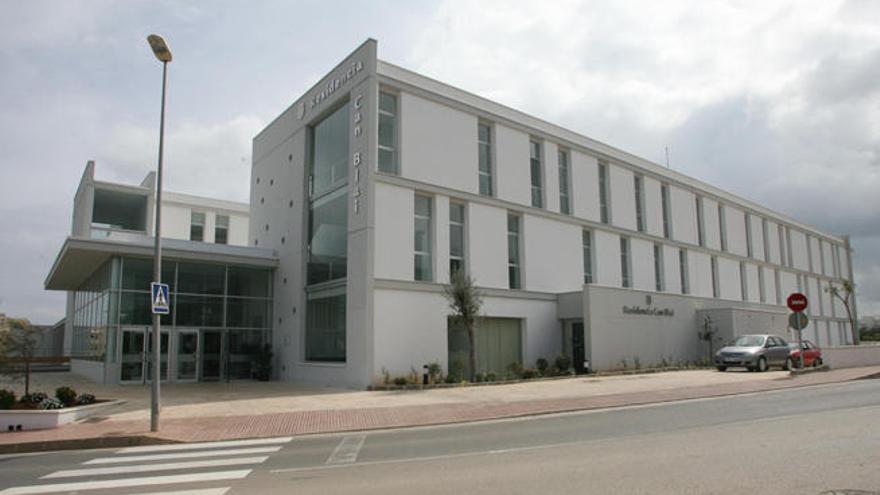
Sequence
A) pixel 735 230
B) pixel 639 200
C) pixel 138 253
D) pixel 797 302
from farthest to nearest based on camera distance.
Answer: pixel 735 230
pixel 639 200
pixel 138 253
pixel 797 302

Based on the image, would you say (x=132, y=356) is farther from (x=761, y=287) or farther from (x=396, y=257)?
(x=761, y=287)

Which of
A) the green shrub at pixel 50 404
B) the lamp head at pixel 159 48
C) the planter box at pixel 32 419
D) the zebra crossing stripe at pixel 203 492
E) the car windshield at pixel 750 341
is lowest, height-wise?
the zebra crossing stripe at pixel 203 492

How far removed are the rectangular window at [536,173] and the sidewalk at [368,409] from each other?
10.2 metres

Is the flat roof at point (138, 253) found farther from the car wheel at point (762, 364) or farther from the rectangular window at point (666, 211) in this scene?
the rectangular window at point (666, 211)

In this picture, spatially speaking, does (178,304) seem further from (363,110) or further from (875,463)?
(875,463)

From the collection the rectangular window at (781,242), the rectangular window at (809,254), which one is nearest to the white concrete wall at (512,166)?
the rectangular window at (781,242)

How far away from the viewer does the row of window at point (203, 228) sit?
45.8 metres

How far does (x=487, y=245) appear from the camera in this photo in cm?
2733

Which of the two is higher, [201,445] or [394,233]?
[394,233]

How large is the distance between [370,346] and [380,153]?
297 inches

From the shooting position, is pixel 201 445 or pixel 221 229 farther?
pixel 221 229

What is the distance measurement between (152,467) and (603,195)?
29.4 meters

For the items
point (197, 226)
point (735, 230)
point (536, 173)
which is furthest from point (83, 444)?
point (735, 230)

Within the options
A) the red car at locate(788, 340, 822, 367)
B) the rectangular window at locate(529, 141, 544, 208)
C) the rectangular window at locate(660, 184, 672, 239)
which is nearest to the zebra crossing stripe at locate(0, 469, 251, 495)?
the rectangular window at locate(529, 141, 544, 208)
